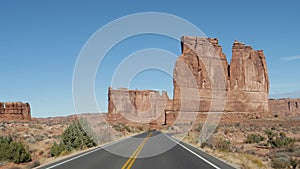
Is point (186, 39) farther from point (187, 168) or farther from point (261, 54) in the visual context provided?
point (187, 168)

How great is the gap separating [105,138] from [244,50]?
73.5 metres

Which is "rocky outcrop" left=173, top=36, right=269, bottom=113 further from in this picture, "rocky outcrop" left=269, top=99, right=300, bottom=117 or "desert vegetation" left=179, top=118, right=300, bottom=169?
"rocky outcrop" left=269, top=99, right=300, bottom=117

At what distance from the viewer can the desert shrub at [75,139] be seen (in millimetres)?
26225

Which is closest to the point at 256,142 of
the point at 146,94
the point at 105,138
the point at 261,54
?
the point at 105,138

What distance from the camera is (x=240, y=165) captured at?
44.3ft

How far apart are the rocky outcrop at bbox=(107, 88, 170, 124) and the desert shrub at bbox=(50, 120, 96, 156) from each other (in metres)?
104

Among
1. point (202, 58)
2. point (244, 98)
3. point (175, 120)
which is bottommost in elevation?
point (175, 120)

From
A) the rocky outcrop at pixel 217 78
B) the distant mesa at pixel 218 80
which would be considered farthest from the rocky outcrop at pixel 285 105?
the rocky outcrop at pixel 217 78

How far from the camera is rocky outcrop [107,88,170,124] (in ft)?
443

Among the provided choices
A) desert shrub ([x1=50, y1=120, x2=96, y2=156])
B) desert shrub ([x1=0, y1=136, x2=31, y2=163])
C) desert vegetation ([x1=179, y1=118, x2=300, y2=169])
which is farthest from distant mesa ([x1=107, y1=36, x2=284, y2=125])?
desert shrub ([x1=0, y1=136, x2=31, y2=163])

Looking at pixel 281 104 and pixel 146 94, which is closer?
pixel 146 94

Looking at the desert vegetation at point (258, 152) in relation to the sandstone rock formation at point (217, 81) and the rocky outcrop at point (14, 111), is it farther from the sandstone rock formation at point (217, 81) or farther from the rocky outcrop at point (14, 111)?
the rocky outcrop at point (14, 111)

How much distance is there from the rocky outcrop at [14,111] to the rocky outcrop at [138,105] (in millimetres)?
40264

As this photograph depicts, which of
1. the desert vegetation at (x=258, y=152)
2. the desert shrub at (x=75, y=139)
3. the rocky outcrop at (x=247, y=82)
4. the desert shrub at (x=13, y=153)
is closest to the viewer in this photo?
the desert vegetation at (x=258, y=152)
